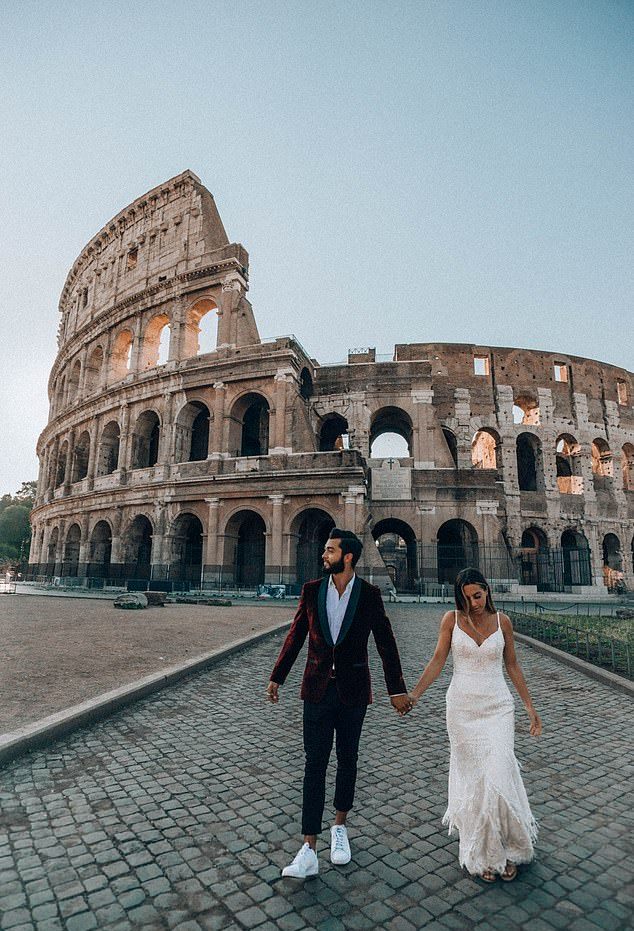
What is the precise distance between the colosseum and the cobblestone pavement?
1463 cm

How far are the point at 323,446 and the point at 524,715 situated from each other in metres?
21.5

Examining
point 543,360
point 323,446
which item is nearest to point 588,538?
point 543,360

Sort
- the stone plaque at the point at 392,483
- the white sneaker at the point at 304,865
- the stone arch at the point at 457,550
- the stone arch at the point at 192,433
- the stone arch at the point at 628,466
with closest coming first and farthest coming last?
the white sneaker at the point at 304,865 → the stone arch at the point at 457,550 → the stone plaque at the point at 392,483 → the stone arch at the point at 192,433 → the stone arch at the point at 628,466

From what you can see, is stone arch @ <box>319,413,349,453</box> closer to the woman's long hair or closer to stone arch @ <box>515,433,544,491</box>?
stone arch @ <box>515,433,544,491</box>

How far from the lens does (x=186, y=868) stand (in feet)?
7.89

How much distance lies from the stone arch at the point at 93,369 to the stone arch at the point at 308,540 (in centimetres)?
1553

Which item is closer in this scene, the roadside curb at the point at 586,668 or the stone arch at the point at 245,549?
the roadside curb at the point at 586,668

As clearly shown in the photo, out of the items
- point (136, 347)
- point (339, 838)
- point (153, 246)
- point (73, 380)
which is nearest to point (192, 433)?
point (136, 347)

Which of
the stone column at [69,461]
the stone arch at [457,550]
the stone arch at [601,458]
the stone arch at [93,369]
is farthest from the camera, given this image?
the stone arch at [93,369]

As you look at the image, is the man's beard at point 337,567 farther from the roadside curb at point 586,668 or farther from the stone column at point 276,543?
the stone column at point 276,543

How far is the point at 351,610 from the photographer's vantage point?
2625 mm

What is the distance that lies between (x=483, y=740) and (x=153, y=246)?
2953cm

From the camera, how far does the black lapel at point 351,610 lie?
2.57 meters

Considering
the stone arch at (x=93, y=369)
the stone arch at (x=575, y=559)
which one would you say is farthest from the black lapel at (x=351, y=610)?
the stone arch at (x=93, y=369)
